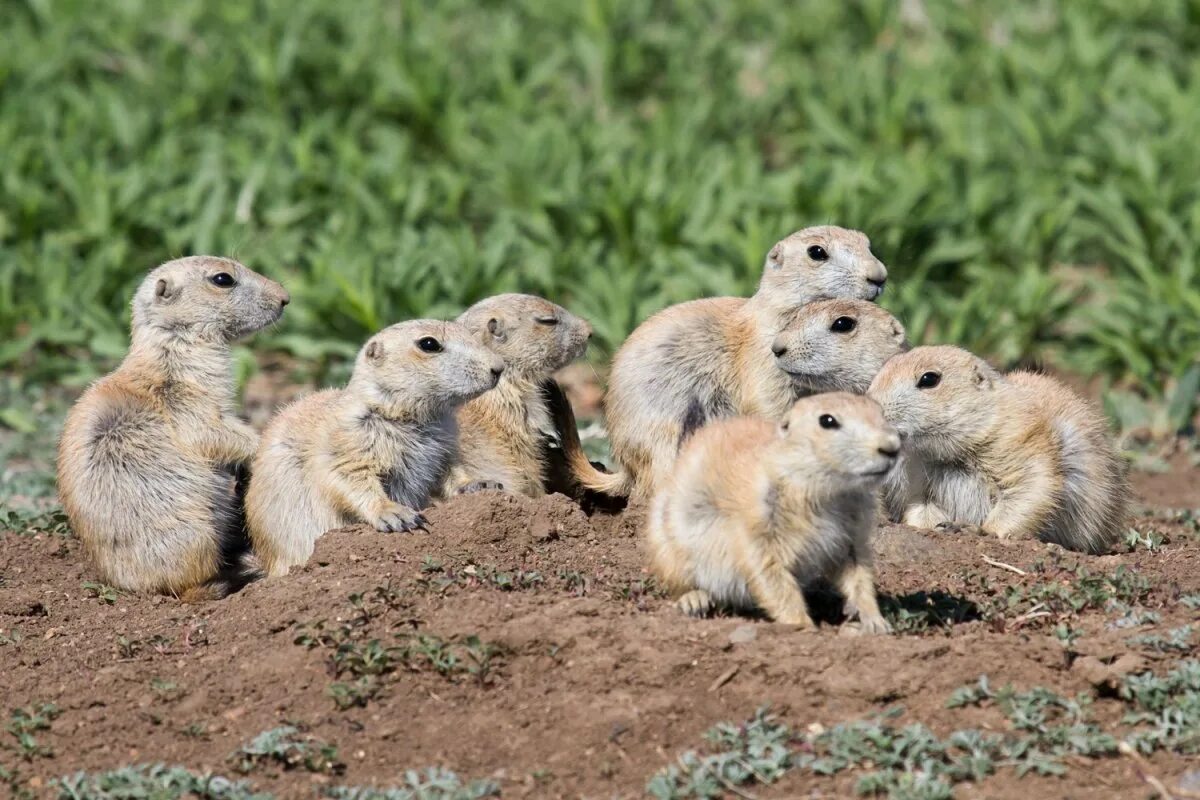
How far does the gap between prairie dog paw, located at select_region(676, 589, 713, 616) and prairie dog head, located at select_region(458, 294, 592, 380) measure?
2.15m

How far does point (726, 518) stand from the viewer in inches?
223

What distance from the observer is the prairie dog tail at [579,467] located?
302 inches

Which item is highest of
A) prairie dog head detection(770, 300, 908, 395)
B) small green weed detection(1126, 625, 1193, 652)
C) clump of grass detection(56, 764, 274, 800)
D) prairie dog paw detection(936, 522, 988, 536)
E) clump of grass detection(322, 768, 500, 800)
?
prairie dog head detection(770, 300, 908, 395)

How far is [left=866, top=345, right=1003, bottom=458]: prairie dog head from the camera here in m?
6.79

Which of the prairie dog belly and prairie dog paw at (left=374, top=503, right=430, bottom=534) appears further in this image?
the prairie dog belly

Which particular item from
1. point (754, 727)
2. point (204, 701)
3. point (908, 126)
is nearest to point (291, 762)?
point (204, 701)

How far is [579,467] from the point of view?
304 inches

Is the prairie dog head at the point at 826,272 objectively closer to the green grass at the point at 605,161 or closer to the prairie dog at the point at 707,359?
the prairie dog at the point at 707,359

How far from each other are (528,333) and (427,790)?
3152mm

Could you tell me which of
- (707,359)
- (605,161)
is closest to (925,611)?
(707,359)

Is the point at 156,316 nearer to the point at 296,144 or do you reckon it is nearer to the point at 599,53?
the point at 296,144

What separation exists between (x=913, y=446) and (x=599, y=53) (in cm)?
704

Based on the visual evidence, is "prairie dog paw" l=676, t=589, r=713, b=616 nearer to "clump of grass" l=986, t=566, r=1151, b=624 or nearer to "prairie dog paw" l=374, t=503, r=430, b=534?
"clump of grass" l=986, t=566, r=1151, b=624

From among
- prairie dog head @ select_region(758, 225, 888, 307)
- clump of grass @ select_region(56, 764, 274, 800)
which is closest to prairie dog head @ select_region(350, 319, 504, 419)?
prairie dog head @ select_region(758, 225, 888, 307)
